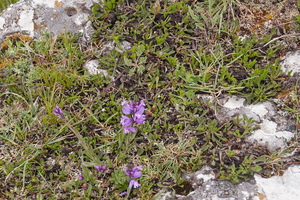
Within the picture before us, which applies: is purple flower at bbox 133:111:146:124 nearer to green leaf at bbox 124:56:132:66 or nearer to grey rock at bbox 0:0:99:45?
green leaf at bbox 124:56:132:66

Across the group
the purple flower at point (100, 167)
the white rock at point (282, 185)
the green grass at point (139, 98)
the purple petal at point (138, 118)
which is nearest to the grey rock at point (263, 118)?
the green grass at point (139, 98)

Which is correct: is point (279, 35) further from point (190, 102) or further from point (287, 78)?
point (190, 102)

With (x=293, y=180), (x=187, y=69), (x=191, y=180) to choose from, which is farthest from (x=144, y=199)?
(x=187, y=69)

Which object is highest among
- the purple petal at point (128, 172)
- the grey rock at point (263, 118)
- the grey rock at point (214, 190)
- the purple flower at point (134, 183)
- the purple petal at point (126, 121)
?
the purple petal at point (126, 121)

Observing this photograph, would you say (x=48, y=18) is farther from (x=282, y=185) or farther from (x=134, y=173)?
(x=282, y=185)

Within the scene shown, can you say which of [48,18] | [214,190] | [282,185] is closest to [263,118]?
[282,185]

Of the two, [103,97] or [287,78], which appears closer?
[287,78]

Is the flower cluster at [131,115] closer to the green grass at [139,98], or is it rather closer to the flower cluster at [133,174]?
A: the green grass at [139,98]

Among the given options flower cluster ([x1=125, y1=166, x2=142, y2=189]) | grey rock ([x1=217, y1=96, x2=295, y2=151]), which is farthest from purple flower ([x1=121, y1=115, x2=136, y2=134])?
grey rock ([x1=217, y1=96, x2=295, y2=151])
